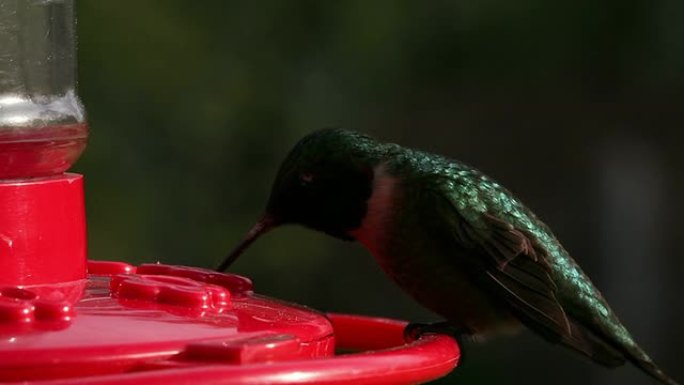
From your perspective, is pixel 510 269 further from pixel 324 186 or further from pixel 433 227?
pixel 324 186

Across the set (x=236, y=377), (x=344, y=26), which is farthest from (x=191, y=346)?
(x=344, y=26)

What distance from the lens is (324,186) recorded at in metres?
3.79

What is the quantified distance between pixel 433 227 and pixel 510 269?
0.73 ft

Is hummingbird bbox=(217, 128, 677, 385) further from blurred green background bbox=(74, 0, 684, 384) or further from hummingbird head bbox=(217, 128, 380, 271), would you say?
blurred green background bbox=(74, 0, 684, 384)

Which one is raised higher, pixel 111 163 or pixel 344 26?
pixel 344 26

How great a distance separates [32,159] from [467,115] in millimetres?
6109

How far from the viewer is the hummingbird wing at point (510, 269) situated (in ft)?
12.0

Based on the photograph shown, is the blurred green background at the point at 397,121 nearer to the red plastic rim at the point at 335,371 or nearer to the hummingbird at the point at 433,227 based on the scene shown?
the hummingbird at the point at 433,227

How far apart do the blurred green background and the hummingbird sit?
3.61 m

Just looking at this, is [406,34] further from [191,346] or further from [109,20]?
[191,346]

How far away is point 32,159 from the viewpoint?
106 inches

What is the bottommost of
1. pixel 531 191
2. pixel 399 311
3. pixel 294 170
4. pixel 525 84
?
pixel 399 311

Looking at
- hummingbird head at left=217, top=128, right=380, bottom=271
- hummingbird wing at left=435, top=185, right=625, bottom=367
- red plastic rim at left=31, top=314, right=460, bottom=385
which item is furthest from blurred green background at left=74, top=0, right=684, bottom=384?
red plastic rim at left=31, top=314, right=460, bottom=385

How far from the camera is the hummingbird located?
3688 mm
